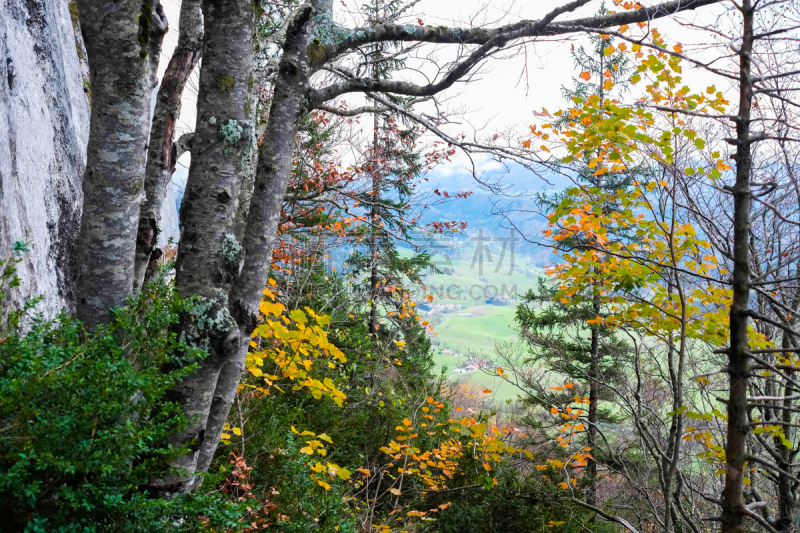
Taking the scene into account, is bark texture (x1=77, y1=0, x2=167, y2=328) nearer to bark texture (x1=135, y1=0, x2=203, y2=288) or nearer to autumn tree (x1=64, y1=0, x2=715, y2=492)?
autumn tree (x1=64, y1=0, x2=715, y2=492)

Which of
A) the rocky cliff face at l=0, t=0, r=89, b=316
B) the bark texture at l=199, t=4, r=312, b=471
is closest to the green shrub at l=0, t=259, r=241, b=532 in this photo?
the bark texture at l=199, t=4, r=312, b=471

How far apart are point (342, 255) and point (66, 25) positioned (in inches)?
330

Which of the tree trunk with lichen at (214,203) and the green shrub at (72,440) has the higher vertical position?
the tree trunk with lichen at (214,203)

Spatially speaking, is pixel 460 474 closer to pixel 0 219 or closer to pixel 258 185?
pixel 258 185

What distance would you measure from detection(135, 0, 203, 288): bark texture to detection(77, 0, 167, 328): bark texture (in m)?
0.51

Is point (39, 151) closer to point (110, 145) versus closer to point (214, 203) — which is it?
point (110, 145)

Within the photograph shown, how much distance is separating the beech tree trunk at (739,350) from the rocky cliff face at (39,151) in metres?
2.92

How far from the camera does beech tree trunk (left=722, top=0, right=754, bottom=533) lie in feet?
4.77

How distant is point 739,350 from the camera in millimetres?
1482

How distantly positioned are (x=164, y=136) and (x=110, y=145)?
105 centimetres

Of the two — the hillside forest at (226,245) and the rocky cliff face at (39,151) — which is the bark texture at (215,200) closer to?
the hillside forest at (226,245)

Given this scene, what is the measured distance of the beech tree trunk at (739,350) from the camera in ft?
4.77

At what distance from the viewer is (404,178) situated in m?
11.7

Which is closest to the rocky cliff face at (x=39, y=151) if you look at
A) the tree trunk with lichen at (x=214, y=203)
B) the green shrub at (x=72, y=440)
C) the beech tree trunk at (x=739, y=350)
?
the tree trunk with lichen at (x=214, y=203)
